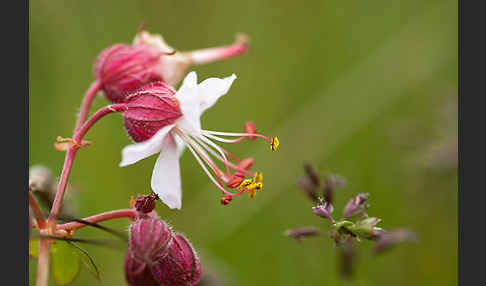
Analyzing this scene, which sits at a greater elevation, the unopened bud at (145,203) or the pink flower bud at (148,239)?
the unopened bud at (145,203)

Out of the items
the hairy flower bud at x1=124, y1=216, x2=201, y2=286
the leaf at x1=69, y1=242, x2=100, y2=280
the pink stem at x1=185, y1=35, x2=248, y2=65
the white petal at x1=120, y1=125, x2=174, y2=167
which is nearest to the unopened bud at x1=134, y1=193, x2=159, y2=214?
→ the hairy flower bud at x1=124, y1=216, x2=201, y2=286

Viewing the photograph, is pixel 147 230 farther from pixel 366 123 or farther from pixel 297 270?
pixel 366 123

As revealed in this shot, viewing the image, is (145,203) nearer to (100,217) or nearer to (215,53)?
(100,217)

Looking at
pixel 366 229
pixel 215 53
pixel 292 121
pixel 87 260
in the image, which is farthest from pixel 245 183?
pixel 292 121

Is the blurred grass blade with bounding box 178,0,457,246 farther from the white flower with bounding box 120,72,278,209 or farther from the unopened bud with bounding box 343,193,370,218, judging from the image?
the unopened bud with bounding box 343,193,370,218

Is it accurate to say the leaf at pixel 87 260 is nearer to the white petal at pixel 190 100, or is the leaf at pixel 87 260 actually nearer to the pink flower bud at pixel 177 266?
the pink flower bud at pixel 177 266

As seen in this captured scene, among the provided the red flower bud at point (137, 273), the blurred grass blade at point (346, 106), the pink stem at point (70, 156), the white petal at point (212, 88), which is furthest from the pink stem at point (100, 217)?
the blurred grass blade at point (346, 106)

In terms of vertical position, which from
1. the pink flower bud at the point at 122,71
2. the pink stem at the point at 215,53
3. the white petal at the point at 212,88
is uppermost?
the pink stem at the point at 215,53
